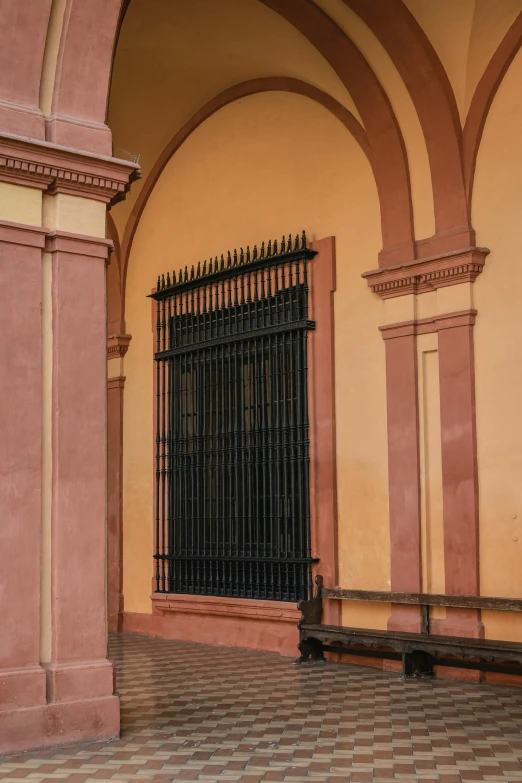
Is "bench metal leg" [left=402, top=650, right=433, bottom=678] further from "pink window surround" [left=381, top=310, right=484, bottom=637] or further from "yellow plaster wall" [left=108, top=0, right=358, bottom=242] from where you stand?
"yellow plaster wall" [left=108, top=0, right=358, bottom=242]

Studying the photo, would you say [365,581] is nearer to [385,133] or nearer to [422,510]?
[422,510]

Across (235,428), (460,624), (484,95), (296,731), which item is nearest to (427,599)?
(460,624)

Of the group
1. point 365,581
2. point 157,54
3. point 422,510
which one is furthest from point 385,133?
point 365,581

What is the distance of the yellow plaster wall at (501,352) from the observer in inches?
373

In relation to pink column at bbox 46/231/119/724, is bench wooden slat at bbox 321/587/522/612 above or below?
below

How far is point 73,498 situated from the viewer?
277 inches

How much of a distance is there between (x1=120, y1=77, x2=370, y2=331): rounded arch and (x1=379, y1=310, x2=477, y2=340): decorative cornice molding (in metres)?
1.31

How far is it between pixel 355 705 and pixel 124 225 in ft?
28.5

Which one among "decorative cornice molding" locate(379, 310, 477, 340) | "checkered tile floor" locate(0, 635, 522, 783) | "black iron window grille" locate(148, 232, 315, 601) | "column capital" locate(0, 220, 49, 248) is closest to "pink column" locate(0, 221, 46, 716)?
"column capital" locate(0, 220, 49, 248)

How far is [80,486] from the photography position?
706 cm

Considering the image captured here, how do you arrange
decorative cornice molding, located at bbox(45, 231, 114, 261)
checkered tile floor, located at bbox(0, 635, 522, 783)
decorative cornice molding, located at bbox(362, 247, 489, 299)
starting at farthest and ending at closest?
1. decorative cornice molding, located at bbox(362, 247, 489, 299)
2. decorative cornice molding, located at bbox(45, 231, 114, 261)
3. checkered tile floor, located at bbox(0, 635, 522, 783)

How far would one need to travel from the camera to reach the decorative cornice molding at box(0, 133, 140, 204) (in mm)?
6902

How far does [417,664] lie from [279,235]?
534cm

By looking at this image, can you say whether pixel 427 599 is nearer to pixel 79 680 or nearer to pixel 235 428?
pixel 235 428
